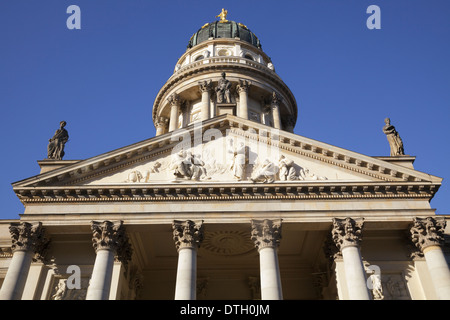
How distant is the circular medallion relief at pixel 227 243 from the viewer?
76.2ft

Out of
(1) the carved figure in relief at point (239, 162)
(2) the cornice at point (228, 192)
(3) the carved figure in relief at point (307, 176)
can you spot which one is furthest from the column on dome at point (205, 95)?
(2) the cornice at point (228, 192)

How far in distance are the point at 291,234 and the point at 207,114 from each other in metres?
18.3

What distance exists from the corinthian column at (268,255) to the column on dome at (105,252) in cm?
618

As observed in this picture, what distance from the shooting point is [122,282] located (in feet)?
70.5

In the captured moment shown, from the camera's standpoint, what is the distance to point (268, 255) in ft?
63.3

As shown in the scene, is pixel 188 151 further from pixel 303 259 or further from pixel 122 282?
pixel 303 259

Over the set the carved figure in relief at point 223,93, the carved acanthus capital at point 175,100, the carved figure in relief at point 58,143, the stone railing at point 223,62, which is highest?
the stone railing at point 223,62

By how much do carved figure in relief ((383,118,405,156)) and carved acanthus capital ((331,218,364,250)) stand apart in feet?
19.4

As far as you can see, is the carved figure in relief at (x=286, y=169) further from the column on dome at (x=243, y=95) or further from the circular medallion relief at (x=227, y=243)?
the column on dome at (x=243, y=95)

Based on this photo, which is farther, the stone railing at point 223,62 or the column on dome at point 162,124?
the column on dome at point 162,124

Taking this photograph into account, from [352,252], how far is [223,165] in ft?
24.4

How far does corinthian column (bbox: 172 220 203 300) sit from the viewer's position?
18281 millimetres
